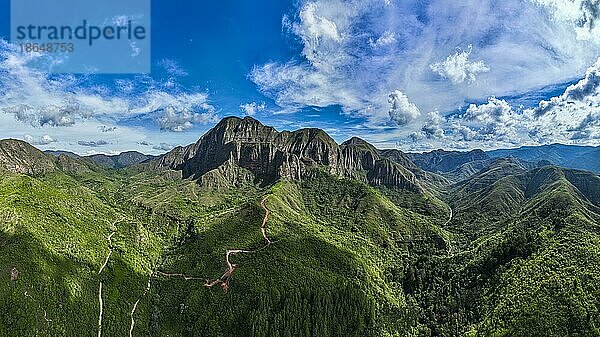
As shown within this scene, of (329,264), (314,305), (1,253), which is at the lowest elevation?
(314,305)

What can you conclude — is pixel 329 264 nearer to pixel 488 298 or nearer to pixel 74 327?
pixel 488 298

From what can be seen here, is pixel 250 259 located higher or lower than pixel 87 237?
lower

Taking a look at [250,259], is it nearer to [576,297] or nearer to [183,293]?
[183,293]

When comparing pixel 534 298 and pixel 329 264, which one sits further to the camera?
pixel 329 264

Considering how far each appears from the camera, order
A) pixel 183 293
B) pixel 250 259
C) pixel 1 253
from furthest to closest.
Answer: pixel 250 259, pixel 183 293, pixel 1 253

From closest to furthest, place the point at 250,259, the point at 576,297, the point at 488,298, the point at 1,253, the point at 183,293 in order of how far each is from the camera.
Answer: the point at 576,297 → the point at 1,253 → the point at 488,298 → the point at 183,293 → the point at 250,259

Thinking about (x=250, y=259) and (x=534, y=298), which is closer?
(x=534, y=298)

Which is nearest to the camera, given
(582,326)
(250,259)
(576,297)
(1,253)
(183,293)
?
(582,326)

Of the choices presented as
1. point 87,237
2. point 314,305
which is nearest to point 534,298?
point 314,305

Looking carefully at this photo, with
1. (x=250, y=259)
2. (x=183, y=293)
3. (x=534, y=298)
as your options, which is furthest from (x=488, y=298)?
(x=183, y=293)
